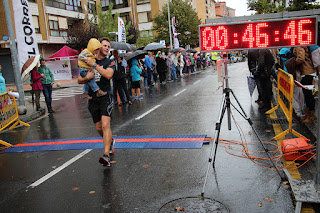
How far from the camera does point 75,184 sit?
4.75 m

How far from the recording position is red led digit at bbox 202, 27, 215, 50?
A: 16.1ft

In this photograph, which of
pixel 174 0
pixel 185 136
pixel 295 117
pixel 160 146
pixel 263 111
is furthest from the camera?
pixel 174 0

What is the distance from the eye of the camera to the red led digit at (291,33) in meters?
4.80

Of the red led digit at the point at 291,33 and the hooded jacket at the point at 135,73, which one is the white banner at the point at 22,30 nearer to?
the hooded jacket at the point at 135,73

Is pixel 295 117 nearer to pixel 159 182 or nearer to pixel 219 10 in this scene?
pixel 159 182

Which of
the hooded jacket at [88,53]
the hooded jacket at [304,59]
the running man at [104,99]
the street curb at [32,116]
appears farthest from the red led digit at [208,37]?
the street curb at [32,116]

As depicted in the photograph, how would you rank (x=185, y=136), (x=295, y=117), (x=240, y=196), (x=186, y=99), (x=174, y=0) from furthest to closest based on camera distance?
(x=174, y=0) → (x=186, y=99) → (x=295, y=117) → (x=185, y=136) → (x=240, y=196)

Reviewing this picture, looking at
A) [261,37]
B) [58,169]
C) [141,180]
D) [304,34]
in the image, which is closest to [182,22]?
[261,37]

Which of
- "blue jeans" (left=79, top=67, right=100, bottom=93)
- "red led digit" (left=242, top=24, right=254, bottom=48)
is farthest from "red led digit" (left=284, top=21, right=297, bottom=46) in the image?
"blue jeans" (left=79, top=67, right=100, bottom=93)

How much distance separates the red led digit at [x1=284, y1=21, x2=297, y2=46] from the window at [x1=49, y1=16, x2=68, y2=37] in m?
37.2

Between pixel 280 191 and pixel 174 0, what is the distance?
51.9 m

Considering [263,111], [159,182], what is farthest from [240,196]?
[263,111]

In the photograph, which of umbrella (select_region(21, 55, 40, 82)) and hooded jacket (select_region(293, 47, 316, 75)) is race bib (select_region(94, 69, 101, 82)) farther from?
umbrella (select_region(21, 55, 40, 82))

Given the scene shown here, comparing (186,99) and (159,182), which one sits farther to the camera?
(186,99)
